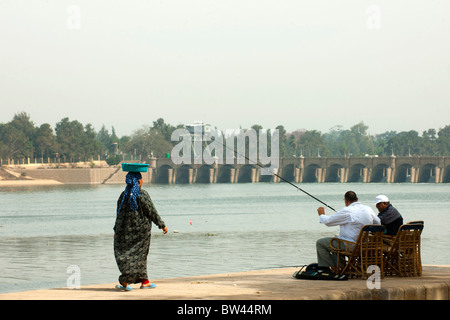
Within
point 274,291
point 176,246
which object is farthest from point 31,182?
point 274,291

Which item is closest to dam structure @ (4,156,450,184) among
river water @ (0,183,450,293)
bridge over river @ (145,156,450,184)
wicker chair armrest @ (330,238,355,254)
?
bridge over river @ (145,156,450,184)

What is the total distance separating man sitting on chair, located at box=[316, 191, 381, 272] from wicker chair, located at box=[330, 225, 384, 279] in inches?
4.8

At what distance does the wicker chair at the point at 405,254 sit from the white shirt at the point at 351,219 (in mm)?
504

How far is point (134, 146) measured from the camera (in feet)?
588

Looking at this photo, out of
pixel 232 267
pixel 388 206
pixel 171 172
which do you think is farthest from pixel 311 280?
pixel 171 172

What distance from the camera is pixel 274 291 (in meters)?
10.0

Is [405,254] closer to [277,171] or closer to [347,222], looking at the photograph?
[347,222]

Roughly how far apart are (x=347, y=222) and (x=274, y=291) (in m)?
1.89

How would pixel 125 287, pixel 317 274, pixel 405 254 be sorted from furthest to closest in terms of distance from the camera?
pixel 405 254
pixel 317 274
pixel 125 287

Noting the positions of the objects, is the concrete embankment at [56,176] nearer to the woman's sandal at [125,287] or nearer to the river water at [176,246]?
the river water at [176,246]

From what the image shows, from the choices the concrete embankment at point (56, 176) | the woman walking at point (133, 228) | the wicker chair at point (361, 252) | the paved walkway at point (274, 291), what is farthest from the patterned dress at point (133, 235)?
the concrete embankment at point (56, 176)

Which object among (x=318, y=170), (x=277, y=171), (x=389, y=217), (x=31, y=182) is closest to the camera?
(x=389, y=217)

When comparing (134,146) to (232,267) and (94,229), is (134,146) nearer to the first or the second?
(94,229)
